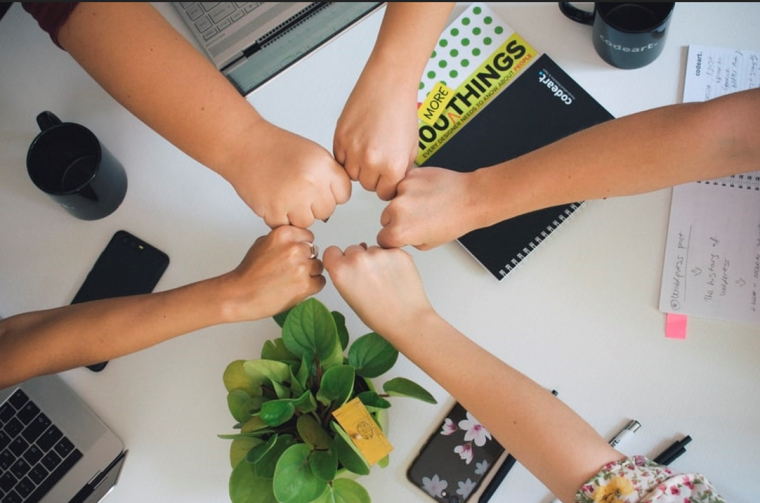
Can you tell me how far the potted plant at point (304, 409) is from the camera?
617mm

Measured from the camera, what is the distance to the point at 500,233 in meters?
0.80

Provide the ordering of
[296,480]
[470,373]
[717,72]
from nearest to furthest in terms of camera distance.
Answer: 1. [296,480]
2. [470,373]
3. [717,72]

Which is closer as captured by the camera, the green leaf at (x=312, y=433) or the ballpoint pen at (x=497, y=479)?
the green leaf at (x=312, y=433)

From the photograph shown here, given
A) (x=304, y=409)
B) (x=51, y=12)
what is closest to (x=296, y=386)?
(x=304, y=409)

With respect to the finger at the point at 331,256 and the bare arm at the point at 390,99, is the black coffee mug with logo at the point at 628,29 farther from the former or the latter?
the finger at the point at 331,256

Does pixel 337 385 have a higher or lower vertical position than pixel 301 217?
lower

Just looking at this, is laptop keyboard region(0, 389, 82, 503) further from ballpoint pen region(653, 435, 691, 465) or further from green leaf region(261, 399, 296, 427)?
ballpoint pen region(653, 435, 691, 465)

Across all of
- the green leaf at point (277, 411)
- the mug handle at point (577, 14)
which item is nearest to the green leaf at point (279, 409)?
the green leaf at point (277, 411)

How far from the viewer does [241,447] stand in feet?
2.20

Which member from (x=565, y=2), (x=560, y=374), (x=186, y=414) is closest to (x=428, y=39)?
(x=565, y=2)

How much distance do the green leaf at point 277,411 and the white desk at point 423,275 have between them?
0.65 feet

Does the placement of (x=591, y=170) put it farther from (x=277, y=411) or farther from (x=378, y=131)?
(x=277, y=411)

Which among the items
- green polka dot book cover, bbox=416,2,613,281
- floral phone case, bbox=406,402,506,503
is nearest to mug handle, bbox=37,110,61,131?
green polka dot book cover, bbox=416,2,613,281

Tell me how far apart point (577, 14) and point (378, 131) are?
0.97ft
